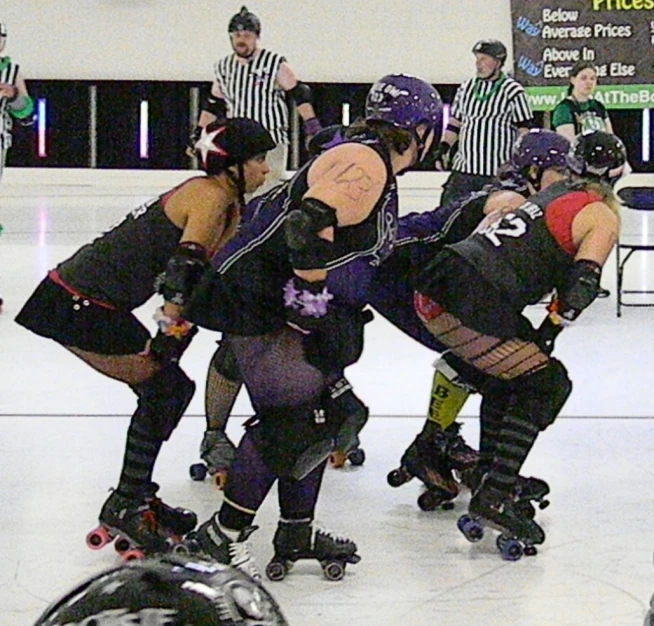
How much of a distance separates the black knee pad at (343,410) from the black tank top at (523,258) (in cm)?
46

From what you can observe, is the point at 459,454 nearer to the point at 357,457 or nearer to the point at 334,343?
the point at 357,457

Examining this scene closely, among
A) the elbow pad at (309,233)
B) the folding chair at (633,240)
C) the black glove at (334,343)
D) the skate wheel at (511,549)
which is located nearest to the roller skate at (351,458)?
the skate wheel at (511,549)

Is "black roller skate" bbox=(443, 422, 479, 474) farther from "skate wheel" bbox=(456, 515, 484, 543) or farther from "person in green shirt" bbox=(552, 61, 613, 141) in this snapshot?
"person in green shirt" bbox=(552, 61, 613, 141)

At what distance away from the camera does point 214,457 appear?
13.1 feet

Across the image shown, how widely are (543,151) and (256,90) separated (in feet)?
14.0

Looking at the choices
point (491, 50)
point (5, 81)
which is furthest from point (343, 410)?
point (491, 50)

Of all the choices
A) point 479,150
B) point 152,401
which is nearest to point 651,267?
point 479,150

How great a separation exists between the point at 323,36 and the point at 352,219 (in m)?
11.3

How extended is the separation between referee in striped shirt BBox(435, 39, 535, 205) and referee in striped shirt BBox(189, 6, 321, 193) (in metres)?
0.82

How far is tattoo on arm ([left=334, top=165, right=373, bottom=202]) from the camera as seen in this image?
2900mm

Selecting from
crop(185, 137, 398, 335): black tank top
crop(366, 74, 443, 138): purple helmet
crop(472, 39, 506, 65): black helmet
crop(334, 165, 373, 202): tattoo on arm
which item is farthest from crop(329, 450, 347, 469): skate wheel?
crop(472, 39, 506, 65): black helmet

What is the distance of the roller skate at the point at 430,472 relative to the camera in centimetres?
380

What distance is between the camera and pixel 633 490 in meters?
3.95

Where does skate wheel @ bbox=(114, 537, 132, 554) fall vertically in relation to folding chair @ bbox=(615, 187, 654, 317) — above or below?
below
